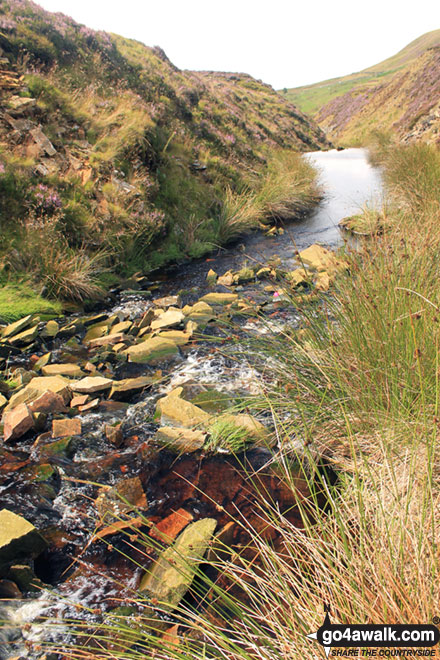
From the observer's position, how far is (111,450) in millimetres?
3592

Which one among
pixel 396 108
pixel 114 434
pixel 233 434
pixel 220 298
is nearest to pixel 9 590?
pixel 114 434

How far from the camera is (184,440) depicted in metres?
3.47

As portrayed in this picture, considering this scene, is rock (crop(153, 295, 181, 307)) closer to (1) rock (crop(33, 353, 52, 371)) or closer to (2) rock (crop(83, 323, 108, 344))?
(2) rock (crop(83, 323, 108, 344))

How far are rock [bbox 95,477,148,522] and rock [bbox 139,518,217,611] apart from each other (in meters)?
0.54

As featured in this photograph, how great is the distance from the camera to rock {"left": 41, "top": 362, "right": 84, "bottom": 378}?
15.4 ft

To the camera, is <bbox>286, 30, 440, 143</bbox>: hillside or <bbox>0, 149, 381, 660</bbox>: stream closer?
<bbox>0, 149, 381, 660</bbox>: stream

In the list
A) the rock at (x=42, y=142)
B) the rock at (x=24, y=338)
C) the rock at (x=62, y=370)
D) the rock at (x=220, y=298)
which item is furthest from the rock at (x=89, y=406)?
the rock at (x=42, y=142)

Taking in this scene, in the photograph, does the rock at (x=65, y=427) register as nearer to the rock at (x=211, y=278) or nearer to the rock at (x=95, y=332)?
the rock at (x=95, y=332)

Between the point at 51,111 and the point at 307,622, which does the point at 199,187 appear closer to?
the point at 51,111

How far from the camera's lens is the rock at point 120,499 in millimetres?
2883

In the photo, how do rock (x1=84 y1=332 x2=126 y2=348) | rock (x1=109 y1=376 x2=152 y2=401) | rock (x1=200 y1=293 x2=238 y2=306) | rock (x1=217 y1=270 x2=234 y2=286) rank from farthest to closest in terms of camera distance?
rock (x1=217 y1=270 x2=234 y2=286) → rock (x1=200 y1=293 x2=238 y2=306) → rock (x1=84 y1=332 x2=126 y2=348) → rock (x1=109 y1=376 x2=152 y2=401)

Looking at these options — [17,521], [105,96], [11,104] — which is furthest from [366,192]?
[17,521]

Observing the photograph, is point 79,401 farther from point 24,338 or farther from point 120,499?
point 24,338

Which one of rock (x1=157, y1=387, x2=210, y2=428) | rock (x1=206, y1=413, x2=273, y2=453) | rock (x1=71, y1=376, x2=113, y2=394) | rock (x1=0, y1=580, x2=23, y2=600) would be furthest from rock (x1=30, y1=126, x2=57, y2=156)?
rock (x1=0, y1=580, x2=23, y2=600)
